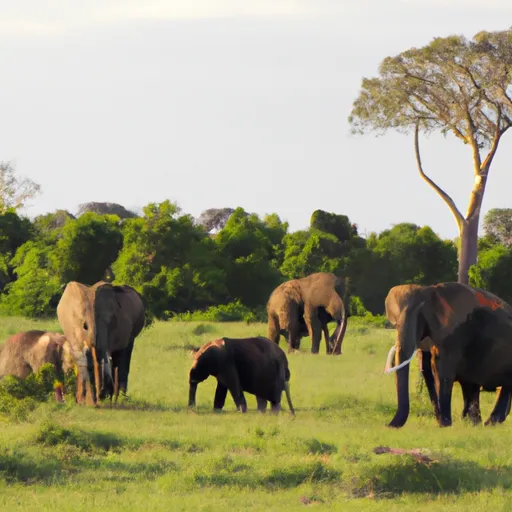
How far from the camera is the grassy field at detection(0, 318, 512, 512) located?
32.5 feet

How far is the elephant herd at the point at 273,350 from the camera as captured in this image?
1428 centimetres

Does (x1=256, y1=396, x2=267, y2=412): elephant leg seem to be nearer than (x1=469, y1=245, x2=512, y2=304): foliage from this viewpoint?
Yes

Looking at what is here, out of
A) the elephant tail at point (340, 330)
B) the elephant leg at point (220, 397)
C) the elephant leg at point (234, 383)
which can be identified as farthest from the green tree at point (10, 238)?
the elephant leg at point (234, 383)

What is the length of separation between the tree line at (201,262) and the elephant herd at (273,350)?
796 inches

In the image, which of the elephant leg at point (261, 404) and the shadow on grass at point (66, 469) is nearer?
the shadow on grass at point (66, 469)

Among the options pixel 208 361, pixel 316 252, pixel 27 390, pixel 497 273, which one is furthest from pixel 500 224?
pixel 27 390

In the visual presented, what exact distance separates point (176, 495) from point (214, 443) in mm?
2626

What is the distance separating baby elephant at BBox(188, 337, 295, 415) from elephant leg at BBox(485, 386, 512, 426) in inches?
103

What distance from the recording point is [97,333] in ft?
52.0

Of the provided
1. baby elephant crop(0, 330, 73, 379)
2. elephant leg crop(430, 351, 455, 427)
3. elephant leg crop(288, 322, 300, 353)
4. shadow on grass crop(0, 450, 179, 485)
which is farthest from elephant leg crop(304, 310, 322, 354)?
shadow on grass crop(0, 450, 179, 485)

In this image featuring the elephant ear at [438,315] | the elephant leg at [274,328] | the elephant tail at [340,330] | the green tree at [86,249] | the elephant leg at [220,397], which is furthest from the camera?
the green tree at [86,249]

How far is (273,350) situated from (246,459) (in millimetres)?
5034

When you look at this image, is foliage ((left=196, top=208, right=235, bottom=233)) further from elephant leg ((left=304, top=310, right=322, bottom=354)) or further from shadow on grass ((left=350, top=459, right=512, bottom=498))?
shadow on grass ((left=350, top=459, right=512, bottom=498))

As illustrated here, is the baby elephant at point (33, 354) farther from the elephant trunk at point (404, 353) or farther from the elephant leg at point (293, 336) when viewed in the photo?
the elephant leg at point (293, 336)
